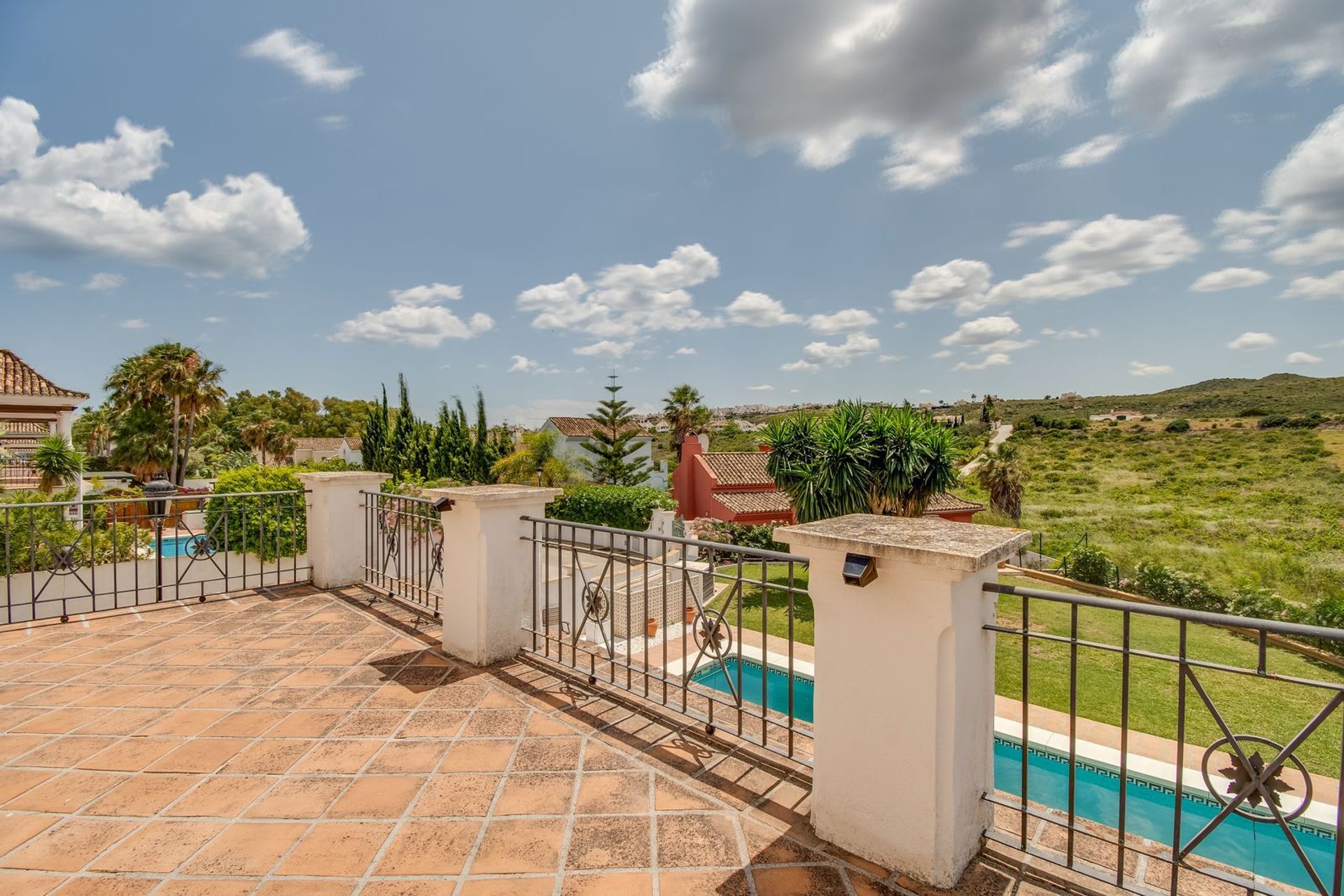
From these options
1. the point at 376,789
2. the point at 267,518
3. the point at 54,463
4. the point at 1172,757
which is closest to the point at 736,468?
the point at 267,518

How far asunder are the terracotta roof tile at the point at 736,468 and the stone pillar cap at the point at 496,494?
78.7 ft

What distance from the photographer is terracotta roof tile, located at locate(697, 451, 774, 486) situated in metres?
28.2

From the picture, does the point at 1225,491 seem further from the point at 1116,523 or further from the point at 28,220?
the point at 28,220

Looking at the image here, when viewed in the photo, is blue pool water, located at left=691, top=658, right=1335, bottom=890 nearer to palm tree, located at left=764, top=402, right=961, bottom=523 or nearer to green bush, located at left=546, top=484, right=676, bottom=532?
palm tree, located at left=764, top=402, right=961, bottom=523

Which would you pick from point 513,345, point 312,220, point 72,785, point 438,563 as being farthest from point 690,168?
point 513,345

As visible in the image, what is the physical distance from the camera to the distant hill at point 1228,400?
4041cm

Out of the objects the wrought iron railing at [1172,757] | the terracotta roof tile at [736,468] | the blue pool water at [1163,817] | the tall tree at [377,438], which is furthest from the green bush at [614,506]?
the blue pool water at [1163,817]

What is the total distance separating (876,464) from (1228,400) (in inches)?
1949

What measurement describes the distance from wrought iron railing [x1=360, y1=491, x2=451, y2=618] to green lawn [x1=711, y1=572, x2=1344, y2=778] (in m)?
3.35

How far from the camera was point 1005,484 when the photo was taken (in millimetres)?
27172

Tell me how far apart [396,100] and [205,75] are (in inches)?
100.0

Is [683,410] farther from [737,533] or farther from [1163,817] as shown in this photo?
[1163,817]

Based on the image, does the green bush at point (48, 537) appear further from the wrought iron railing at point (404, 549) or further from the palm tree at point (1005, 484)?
the palm tree at point (1005, 484)

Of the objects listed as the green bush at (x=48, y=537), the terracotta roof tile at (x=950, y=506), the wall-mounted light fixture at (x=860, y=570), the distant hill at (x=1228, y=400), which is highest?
the distant hill at (x=1228, y=400)
